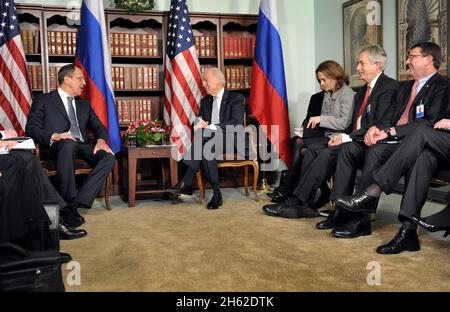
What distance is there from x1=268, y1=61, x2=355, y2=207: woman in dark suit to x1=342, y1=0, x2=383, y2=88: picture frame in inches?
45.8

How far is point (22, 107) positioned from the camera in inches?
185

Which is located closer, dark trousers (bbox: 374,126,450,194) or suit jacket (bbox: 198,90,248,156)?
dark trousers (bbox: 374,126,450,194)

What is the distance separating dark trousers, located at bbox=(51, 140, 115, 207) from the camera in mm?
3738

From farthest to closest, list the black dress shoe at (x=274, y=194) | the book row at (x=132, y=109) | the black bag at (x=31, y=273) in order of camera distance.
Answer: the book row at (x=132, y=109)
the black dress shoe at (x=274, y=194)
the black bag at (x=31, y=273)

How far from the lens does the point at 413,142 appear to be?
2.84 meters

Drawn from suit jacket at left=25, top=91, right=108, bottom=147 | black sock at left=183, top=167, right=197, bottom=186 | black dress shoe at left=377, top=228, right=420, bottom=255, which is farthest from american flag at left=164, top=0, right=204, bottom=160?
black dress shoe at left=377, top=228, right=420, bottom=255

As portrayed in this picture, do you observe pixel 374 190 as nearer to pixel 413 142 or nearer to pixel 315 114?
pixel 413 142

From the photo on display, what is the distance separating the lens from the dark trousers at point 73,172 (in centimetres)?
374

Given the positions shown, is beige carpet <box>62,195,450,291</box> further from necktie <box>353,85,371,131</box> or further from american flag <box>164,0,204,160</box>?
american flag <box>164,0,204,160</box>

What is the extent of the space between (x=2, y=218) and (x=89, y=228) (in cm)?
116

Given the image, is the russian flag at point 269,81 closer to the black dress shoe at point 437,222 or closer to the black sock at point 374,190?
the black sock at point 374,190

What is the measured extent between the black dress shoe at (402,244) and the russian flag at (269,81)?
8.15 ft

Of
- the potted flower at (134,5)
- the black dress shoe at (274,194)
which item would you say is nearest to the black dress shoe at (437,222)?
the black dress shoe at (274,194)
